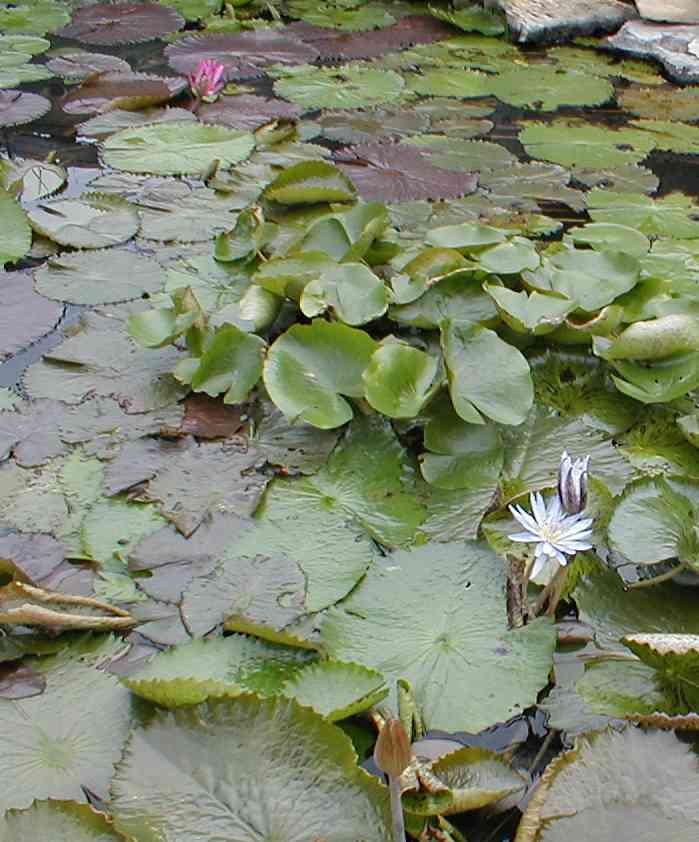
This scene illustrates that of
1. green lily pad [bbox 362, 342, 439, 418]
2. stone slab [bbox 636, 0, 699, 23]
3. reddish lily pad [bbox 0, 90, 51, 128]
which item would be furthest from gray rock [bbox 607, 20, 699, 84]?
green lily pad [bbox 362, 342, 439, 418]

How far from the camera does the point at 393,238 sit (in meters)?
2.86

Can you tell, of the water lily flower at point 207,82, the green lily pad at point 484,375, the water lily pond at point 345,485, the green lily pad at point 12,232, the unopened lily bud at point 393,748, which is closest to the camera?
the unopened lily bud at point 393,748

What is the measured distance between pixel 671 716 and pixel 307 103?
3.32 m

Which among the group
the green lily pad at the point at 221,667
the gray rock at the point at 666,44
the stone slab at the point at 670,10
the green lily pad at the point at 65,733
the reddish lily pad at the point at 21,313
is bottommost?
the reddish lily pad at the point at 21,313

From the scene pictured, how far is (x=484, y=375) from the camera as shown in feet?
7.11

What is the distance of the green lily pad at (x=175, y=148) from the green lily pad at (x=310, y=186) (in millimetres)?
534

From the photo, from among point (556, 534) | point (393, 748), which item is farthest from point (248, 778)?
point (556, 534)

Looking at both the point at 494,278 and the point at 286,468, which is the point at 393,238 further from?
the point at 286,468

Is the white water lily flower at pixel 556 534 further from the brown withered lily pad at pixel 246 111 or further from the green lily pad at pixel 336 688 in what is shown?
the brown withered lily pad at pixel 246 111

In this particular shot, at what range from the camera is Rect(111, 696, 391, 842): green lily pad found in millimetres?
1341

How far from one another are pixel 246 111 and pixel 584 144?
1.39m

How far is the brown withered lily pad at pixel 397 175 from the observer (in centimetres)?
339

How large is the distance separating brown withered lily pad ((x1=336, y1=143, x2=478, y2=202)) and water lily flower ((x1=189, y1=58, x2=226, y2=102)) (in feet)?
2.42

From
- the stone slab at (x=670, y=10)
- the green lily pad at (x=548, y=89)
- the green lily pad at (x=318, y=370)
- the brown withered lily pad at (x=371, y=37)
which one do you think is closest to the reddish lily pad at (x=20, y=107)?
the brown withered lily pad at (x=371, y=37)
